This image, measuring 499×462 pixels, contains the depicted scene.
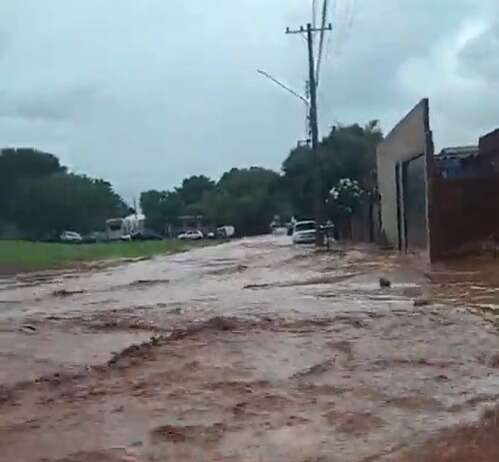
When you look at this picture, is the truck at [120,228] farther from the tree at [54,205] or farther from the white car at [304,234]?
the white car at [304,234]

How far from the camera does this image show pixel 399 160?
116 ft

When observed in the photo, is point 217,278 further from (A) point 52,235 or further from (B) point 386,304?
(A) point 52,235

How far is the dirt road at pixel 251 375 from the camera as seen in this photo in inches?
262

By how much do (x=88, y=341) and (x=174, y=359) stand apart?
2.53 m

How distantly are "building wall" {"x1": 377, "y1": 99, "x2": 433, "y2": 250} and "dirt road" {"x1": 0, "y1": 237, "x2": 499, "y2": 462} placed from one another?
993 cm

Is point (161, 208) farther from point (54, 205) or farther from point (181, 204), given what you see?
point (54, 205)

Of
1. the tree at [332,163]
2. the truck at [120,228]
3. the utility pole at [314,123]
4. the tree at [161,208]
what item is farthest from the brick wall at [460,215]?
the tree at [161,208]

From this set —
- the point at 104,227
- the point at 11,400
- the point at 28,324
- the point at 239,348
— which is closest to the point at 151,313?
the point at 28,324

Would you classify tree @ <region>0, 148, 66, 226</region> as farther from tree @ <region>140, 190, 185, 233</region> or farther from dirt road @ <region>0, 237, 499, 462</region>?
dirt road @ <region>0, 237, 499, 462</region>

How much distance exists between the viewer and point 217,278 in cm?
2481

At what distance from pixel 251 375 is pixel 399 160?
26.9 metres

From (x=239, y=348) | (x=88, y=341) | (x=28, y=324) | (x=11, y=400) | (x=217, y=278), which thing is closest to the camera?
(x=11, y=400)

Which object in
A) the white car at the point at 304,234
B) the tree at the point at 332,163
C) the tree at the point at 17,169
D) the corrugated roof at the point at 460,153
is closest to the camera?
the corrugated roof at the point at 460,153

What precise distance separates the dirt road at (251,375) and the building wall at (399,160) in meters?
9.93
